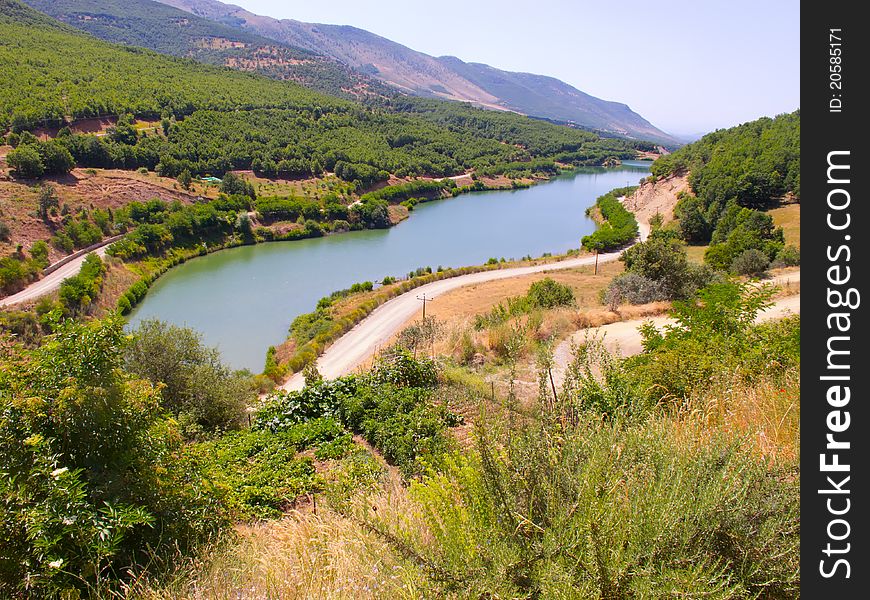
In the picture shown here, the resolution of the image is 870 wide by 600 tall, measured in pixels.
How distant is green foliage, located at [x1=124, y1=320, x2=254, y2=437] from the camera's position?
11.1 m

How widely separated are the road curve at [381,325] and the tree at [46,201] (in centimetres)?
2675

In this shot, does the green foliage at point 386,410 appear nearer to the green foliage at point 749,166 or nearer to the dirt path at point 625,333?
the dirt path at point 625,333

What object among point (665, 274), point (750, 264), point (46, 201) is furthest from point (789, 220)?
point (46, 201)

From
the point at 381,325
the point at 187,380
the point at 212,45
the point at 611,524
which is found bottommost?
the point at 381,325

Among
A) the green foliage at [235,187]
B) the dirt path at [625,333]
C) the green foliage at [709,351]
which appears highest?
the green foliage at [235,187]

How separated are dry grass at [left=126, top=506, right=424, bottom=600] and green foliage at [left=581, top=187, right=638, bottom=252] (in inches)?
1817

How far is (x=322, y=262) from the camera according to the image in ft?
136

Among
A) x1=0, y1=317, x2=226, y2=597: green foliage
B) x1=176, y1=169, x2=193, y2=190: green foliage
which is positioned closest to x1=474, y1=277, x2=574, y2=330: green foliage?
x1=0, y1=317, x2=226, y2=597: green foliage

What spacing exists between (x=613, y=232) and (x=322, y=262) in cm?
2959

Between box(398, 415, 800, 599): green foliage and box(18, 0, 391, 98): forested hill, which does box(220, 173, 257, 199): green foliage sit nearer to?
box(398, 415, 800, 599): green foliage

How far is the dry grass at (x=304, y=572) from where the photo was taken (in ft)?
7.93

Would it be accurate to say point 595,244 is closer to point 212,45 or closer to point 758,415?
point 758,415

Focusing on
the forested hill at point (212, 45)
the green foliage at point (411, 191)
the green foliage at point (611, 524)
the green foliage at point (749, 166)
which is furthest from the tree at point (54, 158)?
the forested hill at point (212, 45)

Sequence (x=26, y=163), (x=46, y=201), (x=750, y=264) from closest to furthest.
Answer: (x=750, y=264), (x=46, y=201), (x=26, y=163)
